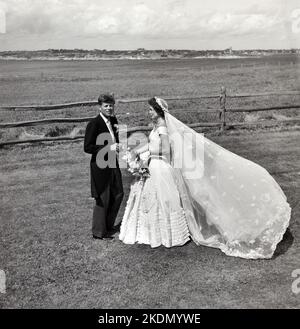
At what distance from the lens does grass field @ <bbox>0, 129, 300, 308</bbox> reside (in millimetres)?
4516

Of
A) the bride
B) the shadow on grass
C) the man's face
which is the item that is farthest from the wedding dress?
the shadow on grass

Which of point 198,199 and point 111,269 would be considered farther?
point 198,199

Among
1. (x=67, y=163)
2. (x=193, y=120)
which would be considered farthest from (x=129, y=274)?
(x=193, y=120)

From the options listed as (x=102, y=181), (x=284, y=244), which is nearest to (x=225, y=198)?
(x=284, y=244)

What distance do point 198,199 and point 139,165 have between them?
36.9 inches

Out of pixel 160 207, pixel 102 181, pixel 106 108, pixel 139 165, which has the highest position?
pixel 106 108

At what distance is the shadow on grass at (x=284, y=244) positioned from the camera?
17.9ft

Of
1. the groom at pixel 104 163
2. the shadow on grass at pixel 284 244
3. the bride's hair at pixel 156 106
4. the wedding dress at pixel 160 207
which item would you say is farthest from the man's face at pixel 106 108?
the shadow on grass at pixel 284 244

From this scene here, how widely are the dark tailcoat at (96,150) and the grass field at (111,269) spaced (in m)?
0.83

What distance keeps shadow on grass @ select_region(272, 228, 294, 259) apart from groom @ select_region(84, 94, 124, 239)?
2259 mm

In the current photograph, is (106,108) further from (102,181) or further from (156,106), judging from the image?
(102,181)

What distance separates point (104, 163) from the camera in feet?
18.8

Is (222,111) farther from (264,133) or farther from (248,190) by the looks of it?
(248,190)

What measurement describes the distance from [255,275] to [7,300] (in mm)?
2823
